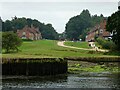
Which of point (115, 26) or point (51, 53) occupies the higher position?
point (115, 26)

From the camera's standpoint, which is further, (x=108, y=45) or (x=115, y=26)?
(x=108, y=45)

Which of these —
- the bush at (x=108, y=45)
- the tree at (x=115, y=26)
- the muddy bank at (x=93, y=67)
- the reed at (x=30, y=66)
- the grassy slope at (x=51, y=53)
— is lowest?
the muddy bank at (x=93, y=67)

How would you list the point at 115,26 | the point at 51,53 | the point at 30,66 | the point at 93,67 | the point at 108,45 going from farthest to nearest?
the point at 108,45 → the point at 115,26 → the point at 51,53 → the point at 93,67 → the point at 30,66

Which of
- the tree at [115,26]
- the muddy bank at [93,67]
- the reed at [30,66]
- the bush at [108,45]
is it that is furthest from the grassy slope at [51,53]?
the bush at [108,45]

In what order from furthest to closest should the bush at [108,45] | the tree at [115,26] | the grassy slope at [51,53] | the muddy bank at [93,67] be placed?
the bush at [108,45], the tree at [115,26], the grassy slope at [51,53], the muddy bank at [93,67]

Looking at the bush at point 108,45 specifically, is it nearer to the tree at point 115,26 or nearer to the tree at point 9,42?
the tree at point 115,26

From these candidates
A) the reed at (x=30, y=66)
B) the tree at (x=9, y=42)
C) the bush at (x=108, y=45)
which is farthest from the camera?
the bush at (x=108, y=45)

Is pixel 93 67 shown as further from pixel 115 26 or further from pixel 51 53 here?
pixel 115 26

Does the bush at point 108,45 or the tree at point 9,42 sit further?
the bush at point 108,45

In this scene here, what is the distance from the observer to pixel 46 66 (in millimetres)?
55094

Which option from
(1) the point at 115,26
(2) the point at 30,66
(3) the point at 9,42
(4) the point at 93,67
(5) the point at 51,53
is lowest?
(4) the point at 93,67

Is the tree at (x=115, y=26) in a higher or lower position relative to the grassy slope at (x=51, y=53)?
higher

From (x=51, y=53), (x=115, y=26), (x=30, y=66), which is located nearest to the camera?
(x=30, y=66)

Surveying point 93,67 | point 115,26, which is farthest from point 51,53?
point 115,26
